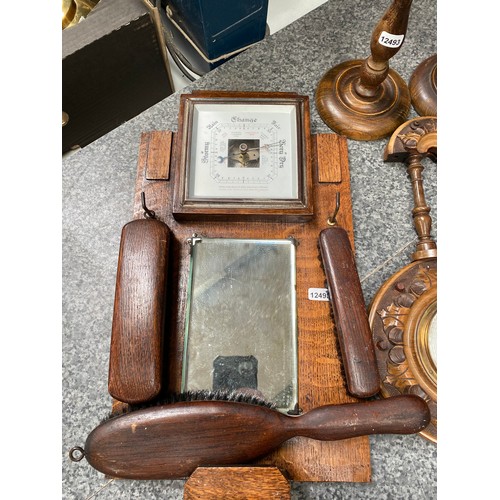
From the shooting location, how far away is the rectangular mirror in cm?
53

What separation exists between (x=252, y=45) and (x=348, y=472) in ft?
2.14

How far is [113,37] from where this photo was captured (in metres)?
0.63

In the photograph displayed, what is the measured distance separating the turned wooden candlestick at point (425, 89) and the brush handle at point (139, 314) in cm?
43

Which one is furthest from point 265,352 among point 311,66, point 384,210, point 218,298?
point 311,66

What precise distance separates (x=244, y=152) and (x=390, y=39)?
23cm

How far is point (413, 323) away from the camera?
0.55 meters

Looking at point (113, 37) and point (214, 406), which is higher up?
point (113, 37)

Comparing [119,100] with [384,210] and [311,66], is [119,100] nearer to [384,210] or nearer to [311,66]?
[311,66]

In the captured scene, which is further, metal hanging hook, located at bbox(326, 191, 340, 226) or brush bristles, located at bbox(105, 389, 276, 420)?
metal hanging hook, located at bbox(326, 191, 340, 226)

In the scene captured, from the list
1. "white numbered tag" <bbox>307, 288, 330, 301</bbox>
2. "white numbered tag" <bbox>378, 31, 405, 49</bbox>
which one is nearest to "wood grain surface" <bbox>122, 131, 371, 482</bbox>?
"white numbered tag" <bbox>307, 288, 330, 301</bbox>

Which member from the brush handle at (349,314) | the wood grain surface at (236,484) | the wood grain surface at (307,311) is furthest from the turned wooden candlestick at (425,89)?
the wood grain surface at (236,484)

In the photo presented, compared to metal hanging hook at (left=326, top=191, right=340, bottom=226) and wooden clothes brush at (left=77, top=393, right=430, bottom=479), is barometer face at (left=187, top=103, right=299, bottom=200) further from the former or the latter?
wooden clothes brush at (left=77, top=393, right=430, bottom=479)

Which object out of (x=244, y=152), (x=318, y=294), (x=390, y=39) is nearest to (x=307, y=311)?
(x=318, y=294)

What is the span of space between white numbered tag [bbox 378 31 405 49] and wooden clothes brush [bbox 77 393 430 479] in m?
0.42
